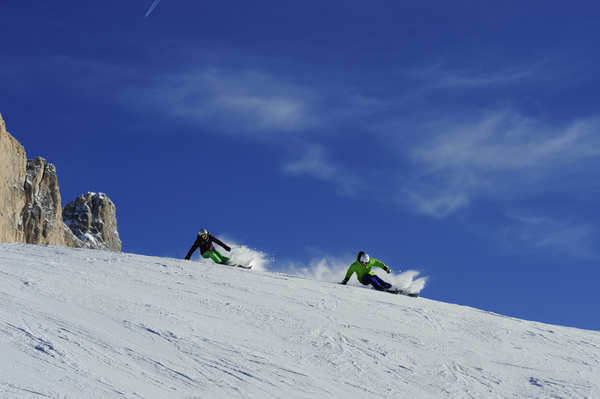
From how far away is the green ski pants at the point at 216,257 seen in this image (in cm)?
1686

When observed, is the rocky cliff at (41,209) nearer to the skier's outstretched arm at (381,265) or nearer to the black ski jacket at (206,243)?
the black ski jacket at (206,243)

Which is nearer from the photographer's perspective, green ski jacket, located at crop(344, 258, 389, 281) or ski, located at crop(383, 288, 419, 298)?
ski, located at crop(383, 288, 419, 298)

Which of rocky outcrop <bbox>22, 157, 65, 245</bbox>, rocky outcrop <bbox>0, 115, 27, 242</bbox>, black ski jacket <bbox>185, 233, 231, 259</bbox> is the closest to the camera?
black ski jacket <bbox>185, 233, 231, 259</bbox>

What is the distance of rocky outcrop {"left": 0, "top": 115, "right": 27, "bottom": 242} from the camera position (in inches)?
2151

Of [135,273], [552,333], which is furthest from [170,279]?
[552,333]

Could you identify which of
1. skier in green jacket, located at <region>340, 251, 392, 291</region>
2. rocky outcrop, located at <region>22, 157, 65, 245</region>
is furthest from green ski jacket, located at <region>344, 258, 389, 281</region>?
rocky outcrop, located at <region>22, 157, 65, 245</region>

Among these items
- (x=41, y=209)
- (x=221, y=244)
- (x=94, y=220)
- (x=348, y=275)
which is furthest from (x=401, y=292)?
(x=94, y=220)

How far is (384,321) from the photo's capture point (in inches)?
452

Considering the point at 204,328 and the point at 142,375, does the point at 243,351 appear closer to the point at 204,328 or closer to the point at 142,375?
the point at 204,328

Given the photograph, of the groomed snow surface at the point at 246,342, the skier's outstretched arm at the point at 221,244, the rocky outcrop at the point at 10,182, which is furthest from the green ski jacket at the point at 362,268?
the rocky outcrop at the point at 10,182

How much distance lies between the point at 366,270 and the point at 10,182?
48402 millimetres

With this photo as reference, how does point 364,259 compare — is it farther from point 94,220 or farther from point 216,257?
point 94,220

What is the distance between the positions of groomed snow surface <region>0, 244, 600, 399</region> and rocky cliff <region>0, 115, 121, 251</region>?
46.0 meters

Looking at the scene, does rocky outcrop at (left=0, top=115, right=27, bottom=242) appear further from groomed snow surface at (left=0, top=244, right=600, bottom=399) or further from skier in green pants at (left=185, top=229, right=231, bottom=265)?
groomed snow surface at (left=0, top=244, right=600, bottom=399)
